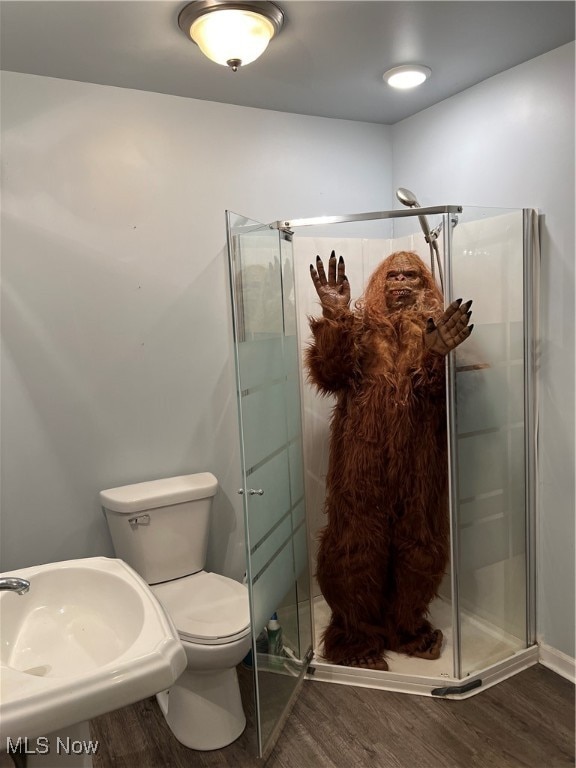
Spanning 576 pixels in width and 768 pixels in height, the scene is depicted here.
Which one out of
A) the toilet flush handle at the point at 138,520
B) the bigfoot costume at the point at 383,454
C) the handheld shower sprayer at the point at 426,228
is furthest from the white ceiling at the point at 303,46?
the toilet flush handle at the point at 138,520

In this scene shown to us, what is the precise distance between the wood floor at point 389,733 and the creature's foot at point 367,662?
0.29 feet

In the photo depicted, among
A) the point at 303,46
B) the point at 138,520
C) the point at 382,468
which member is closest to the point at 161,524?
the point at 138,520

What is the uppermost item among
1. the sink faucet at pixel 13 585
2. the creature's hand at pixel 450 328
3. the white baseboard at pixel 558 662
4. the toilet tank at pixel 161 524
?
the creature's hand at pixel 450 328

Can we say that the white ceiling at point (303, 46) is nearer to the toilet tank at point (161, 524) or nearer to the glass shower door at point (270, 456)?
the glass shower door at point (270, 456)

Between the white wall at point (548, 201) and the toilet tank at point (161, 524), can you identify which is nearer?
the white wall at point (548, 201)

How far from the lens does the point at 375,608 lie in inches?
93.5

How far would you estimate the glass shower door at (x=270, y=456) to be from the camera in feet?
6.23

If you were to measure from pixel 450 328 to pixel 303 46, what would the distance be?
1057 mm

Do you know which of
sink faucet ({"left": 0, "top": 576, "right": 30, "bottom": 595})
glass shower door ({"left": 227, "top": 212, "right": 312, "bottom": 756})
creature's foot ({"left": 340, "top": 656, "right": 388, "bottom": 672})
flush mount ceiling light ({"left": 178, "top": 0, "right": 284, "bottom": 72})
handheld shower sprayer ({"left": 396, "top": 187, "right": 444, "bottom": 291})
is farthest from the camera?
creature's foot ({"left": 340, "top": 656, "right": 388, "bottom": 672})

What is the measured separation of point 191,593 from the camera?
225 centimetres

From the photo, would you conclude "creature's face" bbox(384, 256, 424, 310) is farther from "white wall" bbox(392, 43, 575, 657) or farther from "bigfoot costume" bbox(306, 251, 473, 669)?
"white wall" bbox(392, 43, 575, 657)

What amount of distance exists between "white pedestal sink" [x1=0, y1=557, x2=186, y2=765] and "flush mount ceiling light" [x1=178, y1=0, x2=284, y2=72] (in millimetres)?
1541

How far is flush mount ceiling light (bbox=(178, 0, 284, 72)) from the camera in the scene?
171cm

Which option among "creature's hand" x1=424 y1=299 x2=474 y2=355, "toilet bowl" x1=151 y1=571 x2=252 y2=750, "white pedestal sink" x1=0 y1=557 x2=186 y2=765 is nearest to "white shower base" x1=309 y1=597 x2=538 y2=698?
"toilet bowl" x1=151 y1=571 x2=252 y2=750
